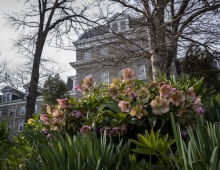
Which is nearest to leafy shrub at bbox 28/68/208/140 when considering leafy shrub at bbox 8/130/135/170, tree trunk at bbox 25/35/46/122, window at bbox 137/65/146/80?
leafy shrub at bbox 8/130/135/170

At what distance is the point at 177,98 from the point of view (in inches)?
79.6

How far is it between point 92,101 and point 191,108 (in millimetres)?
967

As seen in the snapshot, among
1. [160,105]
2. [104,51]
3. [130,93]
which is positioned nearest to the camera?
[160,105]

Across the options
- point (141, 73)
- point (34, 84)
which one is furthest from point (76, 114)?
point (141, 73)

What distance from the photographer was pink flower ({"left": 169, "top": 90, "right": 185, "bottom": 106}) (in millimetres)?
2009

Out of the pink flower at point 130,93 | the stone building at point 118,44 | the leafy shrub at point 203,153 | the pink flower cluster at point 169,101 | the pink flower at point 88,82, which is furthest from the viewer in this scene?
the stone building at point 118,44

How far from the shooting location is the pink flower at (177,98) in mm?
2009

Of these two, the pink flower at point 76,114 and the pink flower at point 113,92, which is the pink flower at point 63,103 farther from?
the pink flower at point 113,92

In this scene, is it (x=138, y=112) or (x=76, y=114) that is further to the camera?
(x=76, y=114)

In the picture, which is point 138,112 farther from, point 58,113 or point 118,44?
point 118,44

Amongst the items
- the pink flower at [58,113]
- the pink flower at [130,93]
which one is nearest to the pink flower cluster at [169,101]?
the pink flower at [130,93]

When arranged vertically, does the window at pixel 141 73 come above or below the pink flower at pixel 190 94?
above

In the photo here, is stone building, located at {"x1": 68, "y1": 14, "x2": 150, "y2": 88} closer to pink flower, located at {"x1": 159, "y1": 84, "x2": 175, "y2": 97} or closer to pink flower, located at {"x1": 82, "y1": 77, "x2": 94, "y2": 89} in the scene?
pink flower, located at {"x1": 82, "y1": 77, "x2": 94, "y2": 89}

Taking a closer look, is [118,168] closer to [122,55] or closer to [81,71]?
[122,55]
